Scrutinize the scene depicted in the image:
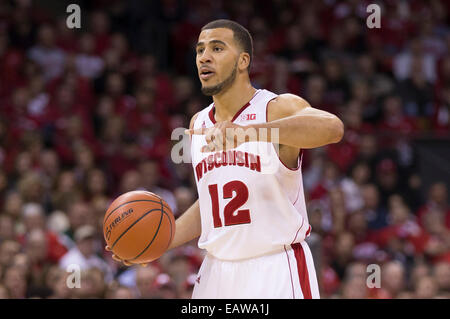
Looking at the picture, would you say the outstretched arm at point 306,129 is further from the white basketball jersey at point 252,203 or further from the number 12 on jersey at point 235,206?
the number 12 on jersey at point 235,206

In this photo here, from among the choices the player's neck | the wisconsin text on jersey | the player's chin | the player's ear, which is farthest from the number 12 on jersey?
the player's ear

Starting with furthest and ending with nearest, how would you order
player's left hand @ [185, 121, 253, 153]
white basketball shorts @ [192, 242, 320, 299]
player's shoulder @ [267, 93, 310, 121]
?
player's shoulder @ [267, 93, 310, 121] → white basketball shorts @ [192, 242, 320, 299] → player's left hand @ [185, 121, 253, 153]

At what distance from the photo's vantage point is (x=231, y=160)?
3.91m

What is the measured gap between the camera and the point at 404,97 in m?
10.3

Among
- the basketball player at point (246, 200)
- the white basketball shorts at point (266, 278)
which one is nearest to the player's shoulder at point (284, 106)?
the basketball player at point (246, 200)

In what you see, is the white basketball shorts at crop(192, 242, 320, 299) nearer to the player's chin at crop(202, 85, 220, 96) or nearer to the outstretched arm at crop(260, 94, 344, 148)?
the outstretched arm at crop(260, 94, 344, 148)

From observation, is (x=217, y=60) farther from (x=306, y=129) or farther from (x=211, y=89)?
(x=306, y=129)

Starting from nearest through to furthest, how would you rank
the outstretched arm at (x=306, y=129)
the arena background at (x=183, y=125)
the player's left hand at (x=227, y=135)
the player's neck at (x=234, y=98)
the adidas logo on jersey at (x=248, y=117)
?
the player's left hand at (x=227, y=135) → the outstretched arm at (x=306, y=129) → the adidas logo on jersey at (x=248, y=117) → the player's neck at (x=234, y=98) → the arena background at (x=183, y=125)

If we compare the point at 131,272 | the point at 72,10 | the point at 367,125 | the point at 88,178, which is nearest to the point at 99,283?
the point at 131,272

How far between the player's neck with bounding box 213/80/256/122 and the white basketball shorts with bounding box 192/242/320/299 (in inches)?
32.2

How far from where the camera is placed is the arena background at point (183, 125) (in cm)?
730

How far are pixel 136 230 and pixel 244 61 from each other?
112cm

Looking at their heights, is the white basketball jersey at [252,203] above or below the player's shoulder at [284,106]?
below

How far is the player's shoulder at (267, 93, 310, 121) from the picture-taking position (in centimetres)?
385
